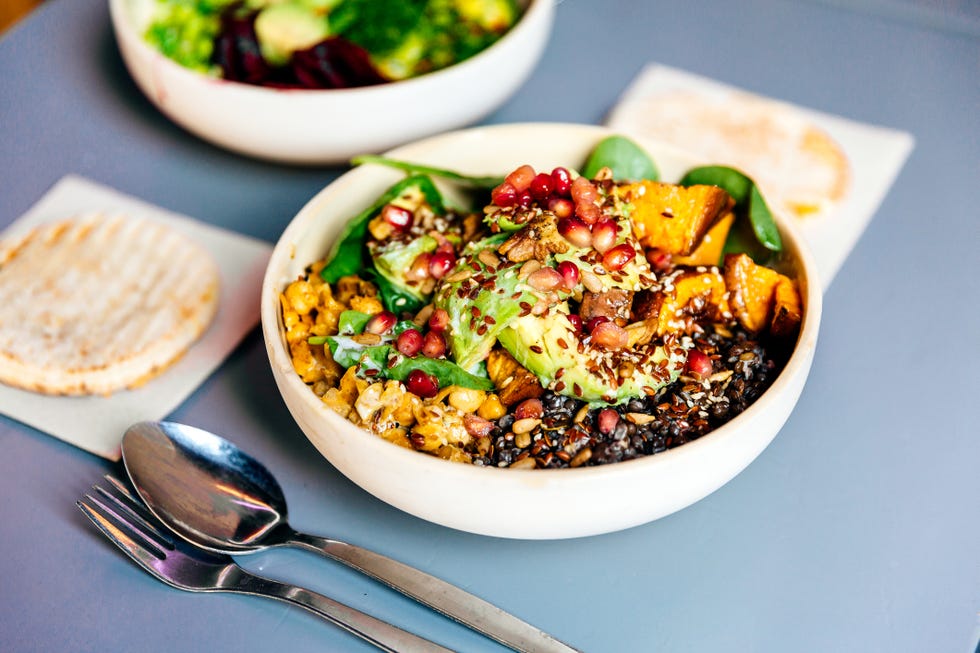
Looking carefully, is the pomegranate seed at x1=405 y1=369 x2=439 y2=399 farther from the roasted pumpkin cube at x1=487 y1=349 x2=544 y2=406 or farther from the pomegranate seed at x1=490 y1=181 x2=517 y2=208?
the pomegranate seed at x1=490 y1=181 x2=517 y2=208

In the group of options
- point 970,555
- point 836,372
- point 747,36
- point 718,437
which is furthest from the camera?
point 747,36

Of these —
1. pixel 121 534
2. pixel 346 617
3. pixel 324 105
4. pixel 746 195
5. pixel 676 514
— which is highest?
pixel 746 195

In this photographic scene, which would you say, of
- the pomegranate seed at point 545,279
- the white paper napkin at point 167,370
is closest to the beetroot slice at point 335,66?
the white paper napkin at point 167,370

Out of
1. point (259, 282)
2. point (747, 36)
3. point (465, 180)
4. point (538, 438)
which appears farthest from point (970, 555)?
point (747, 36)

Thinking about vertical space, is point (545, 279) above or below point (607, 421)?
above

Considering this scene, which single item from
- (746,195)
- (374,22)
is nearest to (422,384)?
(746,195)

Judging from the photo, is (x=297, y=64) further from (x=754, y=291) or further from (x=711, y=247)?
(x=754, y=291)

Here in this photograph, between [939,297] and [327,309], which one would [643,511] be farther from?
[939,297]
